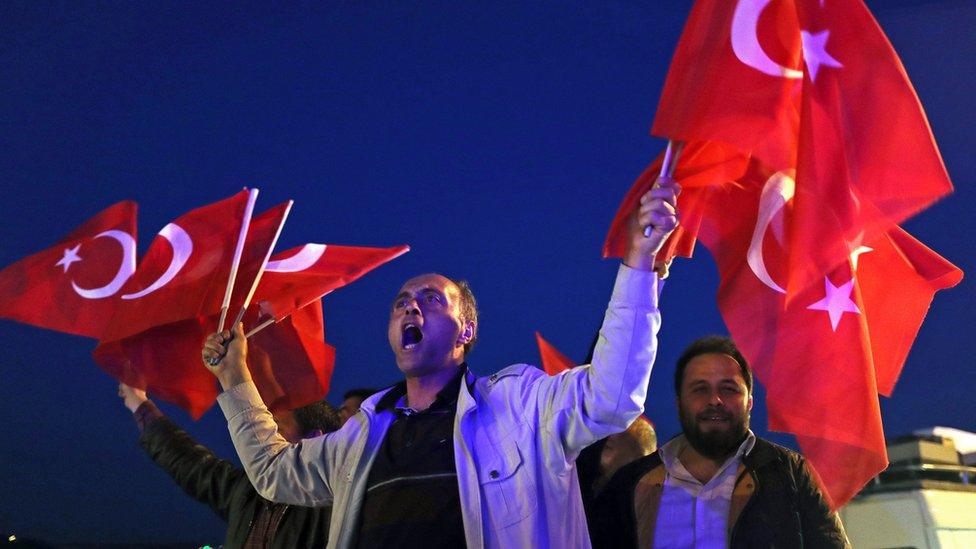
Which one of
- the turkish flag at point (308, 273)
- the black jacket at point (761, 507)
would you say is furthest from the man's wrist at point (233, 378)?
the black jacket at point (761, 507)

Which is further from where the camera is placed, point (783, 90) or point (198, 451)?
point (198, 451)

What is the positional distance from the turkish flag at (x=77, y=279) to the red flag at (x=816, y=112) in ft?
12.0

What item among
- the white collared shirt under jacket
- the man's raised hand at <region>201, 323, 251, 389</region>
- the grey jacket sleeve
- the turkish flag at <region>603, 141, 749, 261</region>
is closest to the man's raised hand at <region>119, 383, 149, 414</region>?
the man's raised hand at <region>201, 323, 251, 389</region>

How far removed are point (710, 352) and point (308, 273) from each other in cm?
245

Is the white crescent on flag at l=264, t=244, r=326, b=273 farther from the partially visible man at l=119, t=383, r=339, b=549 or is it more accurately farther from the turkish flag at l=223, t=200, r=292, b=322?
the partially visible man at l=119, t=383, r=339, b=549

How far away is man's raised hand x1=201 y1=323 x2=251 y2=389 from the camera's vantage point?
13.2ft

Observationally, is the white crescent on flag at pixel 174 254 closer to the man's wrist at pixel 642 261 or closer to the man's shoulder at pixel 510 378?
the man's shoulder at pixel 510 378

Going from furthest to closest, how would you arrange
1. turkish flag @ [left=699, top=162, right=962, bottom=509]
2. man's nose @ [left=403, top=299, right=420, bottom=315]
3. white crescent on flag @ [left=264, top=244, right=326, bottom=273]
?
Result: white crescent on flag @ [left=264, top=244, right=326, bottom=273] → man's nose @ [left=403, top=299, right=420, bottom=315] → turkish flag @ [left=699, top=162, right=962, bottom=509]

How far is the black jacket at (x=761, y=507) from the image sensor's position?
3.56m

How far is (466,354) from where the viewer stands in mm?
3879

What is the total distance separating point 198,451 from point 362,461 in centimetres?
197

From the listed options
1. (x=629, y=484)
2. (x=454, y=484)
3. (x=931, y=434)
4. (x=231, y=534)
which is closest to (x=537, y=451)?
(x=454, y=484)

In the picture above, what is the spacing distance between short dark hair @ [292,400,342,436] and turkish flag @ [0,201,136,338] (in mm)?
1207

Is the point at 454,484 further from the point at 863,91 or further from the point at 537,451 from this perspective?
the point at 863,91
